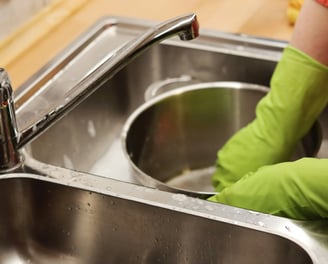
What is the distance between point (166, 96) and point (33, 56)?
224mm

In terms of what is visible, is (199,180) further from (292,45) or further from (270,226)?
(270,226)

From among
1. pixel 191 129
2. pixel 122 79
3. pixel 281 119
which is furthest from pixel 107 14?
pixel 281 119

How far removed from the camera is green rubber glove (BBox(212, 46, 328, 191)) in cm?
102

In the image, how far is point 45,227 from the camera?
90 cm

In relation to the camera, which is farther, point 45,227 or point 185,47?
point 185,47

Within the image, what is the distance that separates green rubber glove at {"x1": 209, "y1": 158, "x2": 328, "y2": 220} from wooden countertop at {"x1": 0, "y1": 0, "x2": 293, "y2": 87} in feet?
1.40

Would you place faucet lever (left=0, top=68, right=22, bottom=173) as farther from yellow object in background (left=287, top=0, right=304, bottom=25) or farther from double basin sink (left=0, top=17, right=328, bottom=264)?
yellow object in background (left=287, top=0, right=304, bottom=25)

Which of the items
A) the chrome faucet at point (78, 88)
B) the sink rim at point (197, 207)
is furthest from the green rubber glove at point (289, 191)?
the chrome faucet at point (78, 88)

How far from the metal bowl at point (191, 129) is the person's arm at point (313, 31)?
14 centimetres

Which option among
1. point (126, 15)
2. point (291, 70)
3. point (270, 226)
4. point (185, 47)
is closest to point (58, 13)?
point (126, 15)

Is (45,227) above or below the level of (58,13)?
below

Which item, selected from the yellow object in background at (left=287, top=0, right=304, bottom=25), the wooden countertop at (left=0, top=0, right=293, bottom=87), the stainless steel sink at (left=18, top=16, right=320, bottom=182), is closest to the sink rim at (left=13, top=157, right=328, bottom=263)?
the stainless steel sink at (left=18, top=16, right=320, bottom=182)

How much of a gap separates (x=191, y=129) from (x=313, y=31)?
278mm

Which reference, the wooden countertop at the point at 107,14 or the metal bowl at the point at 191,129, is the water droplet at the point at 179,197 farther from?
the wooden countertop at the point at 107,14
